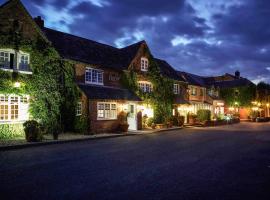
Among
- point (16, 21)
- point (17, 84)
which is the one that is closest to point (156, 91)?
point (17, 84)

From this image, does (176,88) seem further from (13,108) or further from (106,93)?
(13,108)

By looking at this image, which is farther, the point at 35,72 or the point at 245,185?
the point at 35,72

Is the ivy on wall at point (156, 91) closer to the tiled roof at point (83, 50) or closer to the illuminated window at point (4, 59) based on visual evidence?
the tiled roof at point (83, 50)

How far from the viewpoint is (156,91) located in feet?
101

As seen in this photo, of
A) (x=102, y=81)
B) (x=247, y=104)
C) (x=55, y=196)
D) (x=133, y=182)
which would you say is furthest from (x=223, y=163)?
(x=247, y=104)

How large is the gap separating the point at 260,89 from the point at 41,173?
221ft

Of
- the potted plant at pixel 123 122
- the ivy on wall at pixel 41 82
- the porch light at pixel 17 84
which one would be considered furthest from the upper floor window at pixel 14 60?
the potted plant at pixel 123 122

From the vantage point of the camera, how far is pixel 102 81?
25.9 metres

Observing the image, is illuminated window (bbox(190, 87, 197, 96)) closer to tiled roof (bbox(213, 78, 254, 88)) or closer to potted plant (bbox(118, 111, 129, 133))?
tiled roof (bbox(213, 78, 254, 88))

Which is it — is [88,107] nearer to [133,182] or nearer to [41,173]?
[41,173]

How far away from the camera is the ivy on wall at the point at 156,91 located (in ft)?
92.5

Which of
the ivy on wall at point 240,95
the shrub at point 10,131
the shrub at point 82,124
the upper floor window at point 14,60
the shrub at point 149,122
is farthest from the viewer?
the ivy on wall at point 240,95

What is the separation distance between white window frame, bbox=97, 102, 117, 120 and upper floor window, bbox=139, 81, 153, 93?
5983 mm

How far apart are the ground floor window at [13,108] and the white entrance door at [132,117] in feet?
35.3
